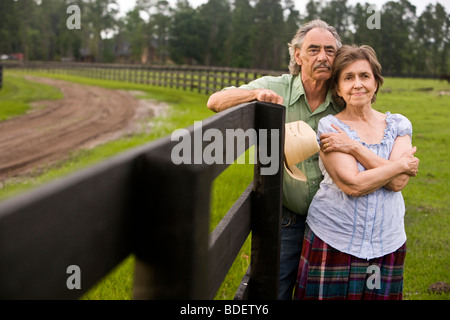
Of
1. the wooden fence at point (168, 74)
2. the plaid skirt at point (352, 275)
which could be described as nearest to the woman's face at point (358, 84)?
the plaid skirt at point (352, 275)

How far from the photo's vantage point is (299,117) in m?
2.67

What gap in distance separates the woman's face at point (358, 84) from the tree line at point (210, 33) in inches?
1494

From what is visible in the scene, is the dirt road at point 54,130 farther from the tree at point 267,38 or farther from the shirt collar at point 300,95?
the tree at point 267,38

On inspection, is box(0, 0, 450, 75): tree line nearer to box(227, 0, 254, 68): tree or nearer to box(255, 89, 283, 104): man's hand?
Answer: box(227, 0, 254, 68): tree

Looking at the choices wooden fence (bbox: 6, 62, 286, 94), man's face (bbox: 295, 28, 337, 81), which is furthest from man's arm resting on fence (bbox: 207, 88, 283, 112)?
wooden fence (bbox: 6, 62, 286, 94)

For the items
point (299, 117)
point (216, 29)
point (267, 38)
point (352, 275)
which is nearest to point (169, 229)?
point (352, 275)

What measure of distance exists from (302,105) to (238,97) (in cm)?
47

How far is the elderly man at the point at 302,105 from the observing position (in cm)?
257

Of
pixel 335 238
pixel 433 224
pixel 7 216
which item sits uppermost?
pixel 7 216

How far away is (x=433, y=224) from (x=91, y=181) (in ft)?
15.8

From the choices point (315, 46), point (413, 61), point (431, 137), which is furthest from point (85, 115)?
point (413, 61)

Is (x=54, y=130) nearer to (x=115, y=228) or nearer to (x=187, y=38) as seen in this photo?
(x=115, y=228)
